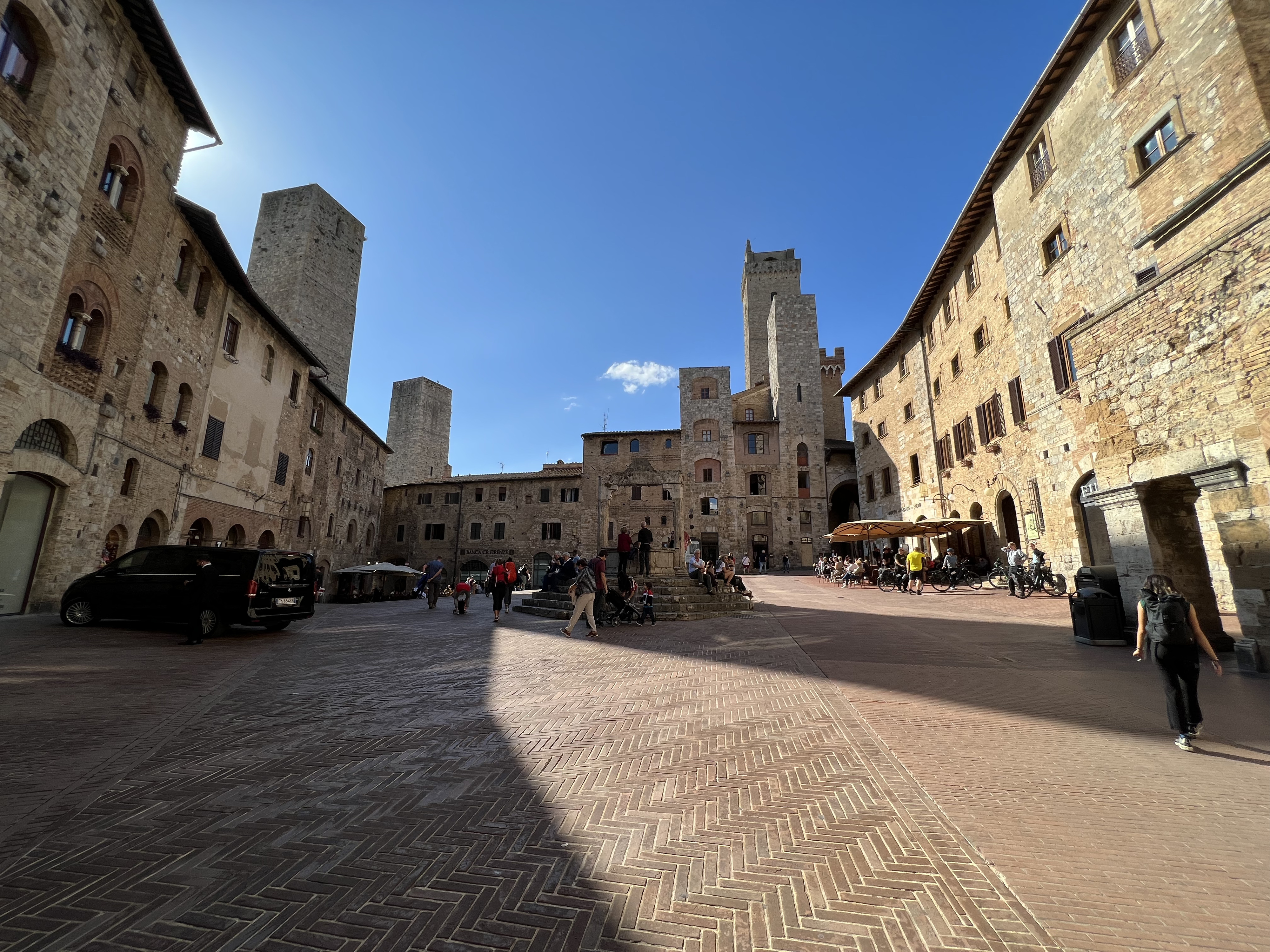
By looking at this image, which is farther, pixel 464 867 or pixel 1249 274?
pixel 1249 274

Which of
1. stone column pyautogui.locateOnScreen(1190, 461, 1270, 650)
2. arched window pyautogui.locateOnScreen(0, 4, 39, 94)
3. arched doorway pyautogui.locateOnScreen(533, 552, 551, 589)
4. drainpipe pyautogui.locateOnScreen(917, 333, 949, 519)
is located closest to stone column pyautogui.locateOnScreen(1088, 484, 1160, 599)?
stone column pyautogui.locateOnScreen(1190, 461, 1270, 650)

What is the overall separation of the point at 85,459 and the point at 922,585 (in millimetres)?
25256

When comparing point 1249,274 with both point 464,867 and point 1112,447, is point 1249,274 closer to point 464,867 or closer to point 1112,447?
point 1112,447

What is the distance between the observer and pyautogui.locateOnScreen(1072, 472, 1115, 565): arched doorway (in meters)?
14.8

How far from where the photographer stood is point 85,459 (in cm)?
1187

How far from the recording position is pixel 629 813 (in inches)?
120

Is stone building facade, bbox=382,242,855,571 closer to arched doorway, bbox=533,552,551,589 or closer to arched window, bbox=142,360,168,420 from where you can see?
arched doorway, bbox=533,552,551,589

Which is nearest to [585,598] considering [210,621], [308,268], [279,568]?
[279,568]

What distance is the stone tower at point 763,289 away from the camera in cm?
5047

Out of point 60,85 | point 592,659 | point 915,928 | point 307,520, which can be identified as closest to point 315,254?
point 307,520

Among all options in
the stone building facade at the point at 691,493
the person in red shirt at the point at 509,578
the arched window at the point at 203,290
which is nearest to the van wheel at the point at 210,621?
the person in red shirt at the point at 509,578

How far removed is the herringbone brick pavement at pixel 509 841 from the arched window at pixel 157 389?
12.3 metres

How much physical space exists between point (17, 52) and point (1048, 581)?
26.4m

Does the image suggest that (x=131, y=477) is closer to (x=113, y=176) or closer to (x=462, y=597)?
(x=113, y=176)
